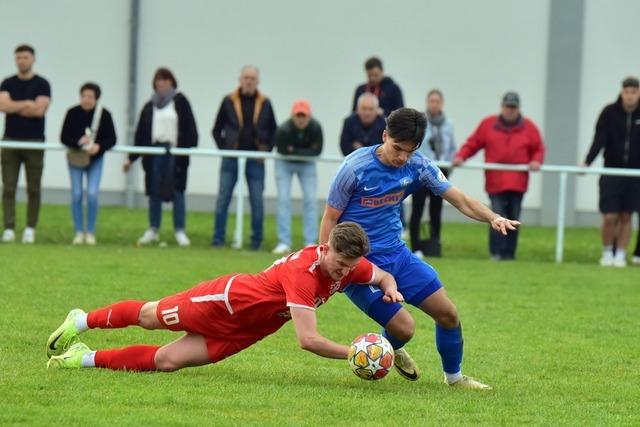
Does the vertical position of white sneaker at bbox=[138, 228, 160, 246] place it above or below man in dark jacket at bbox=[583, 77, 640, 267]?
below

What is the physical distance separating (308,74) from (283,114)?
84 centimetres

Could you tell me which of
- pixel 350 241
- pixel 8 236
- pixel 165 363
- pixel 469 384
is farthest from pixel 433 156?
pixel 350 241

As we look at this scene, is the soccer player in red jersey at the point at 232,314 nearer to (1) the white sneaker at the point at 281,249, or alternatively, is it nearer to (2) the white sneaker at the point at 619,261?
(1) the white sneaker at the point at 281,249

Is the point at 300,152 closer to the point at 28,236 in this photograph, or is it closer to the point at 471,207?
the point at 28,236

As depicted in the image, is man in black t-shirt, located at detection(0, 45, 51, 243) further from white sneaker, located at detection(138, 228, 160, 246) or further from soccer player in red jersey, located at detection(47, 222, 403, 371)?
soccer player in red jersey, located at detection(47, 222, 403, 371)

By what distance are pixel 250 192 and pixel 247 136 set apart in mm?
709

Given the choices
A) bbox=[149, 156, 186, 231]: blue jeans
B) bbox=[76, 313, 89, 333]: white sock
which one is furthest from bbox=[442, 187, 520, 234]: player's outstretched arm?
bbox=[149, 156, 186, 231]: blue jeans

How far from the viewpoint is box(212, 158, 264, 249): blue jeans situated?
17.0 m

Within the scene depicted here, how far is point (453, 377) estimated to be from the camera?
8273 millimetres

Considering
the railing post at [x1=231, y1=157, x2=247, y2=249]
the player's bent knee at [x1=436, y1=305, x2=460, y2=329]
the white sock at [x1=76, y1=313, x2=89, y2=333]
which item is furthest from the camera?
the railing post at [x1=231, y1=157, x2=247, y2=249]

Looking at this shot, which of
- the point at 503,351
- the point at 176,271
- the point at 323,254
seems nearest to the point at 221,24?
the point at 176,271

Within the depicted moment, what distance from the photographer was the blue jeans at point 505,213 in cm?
1691

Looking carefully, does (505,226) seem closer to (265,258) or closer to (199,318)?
(199,318)

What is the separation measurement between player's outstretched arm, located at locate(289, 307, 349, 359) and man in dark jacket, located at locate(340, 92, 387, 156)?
28.4 feet
